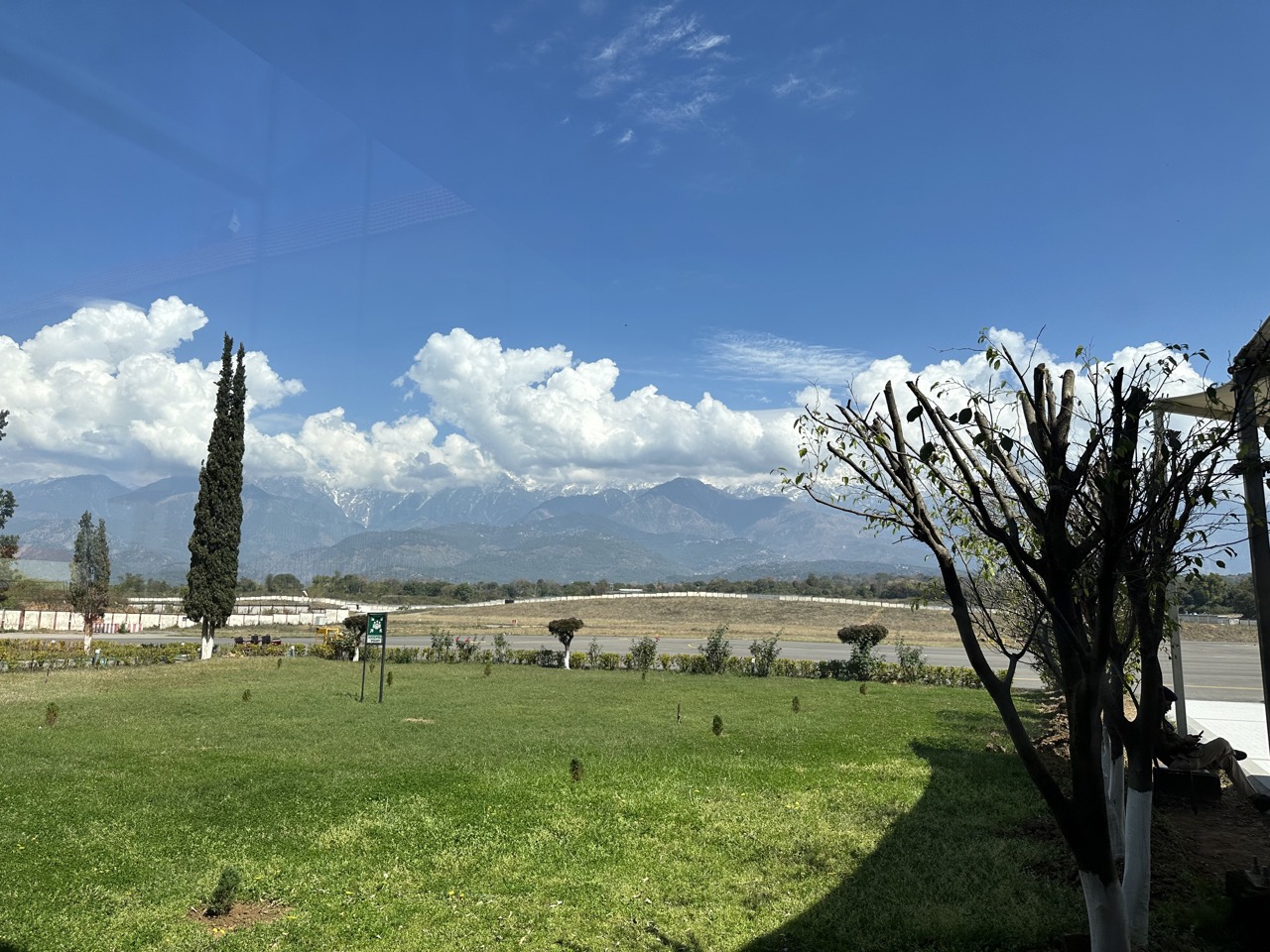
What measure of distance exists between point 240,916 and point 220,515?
2999 centimetres

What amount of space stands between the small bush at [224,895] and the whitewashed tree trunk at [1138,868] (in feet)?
24.6

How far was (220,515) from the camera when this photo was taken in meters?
33.4

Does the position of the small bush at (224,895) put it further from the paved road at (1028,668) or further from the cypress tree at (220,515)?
the cypress tree at (220,515)

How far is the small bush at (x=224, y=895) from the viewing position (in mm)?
7031

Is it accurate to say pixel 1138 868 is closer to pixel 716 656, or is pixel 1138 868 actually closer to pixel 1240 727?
pixel 1240 727

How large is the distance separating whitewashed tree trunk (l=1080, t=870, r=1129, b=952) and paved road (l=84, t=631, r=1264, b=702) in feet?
69.7

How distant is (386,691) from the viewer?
23.0 meters

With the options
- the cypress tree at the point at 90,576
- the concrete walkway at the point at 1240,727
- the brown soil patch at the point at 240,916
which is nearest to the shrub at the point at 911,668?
the concrete walkway at the point at 1240,727

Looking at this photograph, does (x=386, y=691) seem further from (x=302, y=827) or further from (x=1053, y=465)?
(x=1053, y=465)

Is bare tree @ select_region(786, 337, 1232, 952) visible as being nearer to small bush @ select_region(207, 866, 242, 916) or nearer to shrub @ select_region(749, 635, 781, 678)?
small bush @ select_region(207, 866, 242, 916)

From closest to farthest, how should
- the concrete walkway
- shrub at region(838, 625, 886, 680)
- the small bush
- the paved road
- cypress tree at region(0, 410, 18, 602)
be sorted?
the small bush → the concrete walkway → the paved road → shrub at region(838, 625, 886, 680) → cypress tree at region(0, 410, 18, 602)

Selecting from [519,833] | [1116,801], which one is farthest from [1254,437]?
[519,833]

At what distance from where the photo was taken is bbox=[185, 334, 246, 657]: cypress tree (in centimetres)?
3303

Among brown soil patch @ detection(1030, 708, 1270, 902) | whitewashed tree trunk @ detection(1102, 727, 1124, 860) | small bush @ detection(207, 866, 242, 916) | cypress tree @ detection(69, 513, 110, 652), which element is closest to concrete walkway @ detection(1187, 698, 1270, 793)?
brown soil patch @ detection(1030, 708, 1270, 902)
